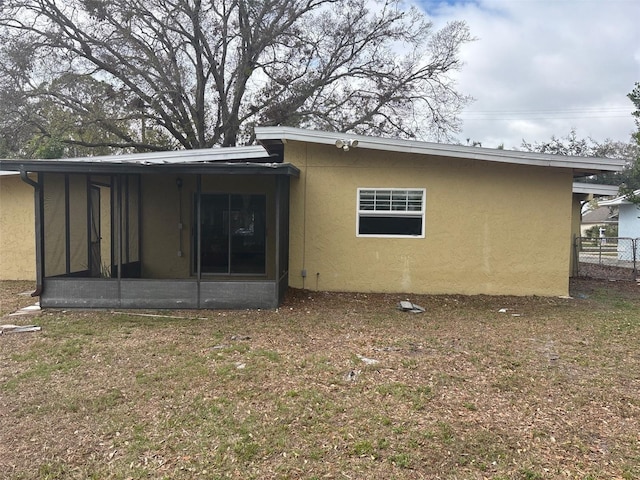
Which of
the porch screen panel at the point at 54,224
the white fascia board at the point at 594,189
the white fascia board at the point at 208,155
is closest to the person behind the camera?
the porch screen panel at the point at 54,224

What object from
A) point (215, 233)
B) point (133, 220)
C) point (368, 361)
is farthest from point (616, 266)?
point (133, 220)

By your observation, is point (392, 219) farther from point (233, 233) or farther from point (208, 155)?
point (208, 155)

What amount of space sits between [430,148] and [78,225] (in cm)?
659

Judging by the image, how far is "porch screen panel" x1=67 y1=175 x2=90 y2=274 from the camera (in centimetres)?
770

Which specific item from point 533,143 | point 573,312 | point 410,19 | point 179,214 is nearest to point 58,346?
point 179,214

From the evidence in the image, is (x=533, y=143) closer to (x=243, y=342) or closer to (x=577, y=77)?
(x=577, y=77)

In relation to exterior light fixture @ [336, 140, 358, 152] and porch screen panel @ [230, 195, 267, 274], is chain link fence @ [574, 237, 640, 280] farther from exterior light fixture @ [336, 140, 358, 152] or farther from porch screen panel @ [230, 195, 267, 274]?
porch screen panel @ [230, 195, 267, 274]

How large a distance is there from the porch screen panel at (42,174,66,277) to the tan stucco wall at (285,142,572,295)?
4.10 meters

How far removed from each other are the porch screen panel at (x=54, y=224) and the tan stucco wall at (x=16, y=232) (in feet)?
10.6

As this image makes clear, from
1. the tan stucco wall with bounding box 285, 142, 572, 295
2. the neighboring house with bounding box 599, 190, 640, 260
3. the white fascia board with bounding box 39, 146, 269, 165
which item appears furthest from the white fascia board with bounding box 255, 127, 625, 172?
the neighboring house with bounding box 599, 190, 640, 260

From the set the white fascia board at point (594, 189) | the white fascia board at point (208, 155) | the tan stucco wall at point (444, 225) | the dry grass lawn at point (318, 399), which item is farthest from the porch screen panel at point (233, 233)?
the white fascia board at point (594, 189)

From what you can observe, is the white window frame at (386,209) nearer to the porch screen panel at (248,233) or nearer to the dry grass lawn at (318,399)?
the porch screen panel at (248,233)

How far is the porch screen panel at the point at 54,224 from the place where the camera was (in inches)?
282

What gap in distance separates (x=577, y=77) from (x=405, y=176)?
20.6 m
